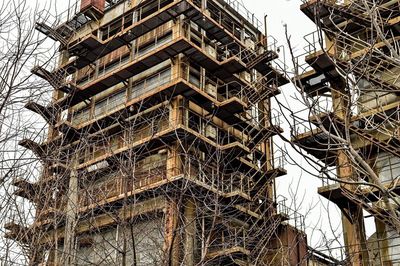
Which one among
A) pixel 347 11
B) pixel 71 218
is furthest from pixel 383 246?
pixel 71 218

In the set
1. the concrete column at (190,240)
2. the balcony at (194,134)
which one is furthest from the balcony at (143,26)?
the concrete column at (190,240)

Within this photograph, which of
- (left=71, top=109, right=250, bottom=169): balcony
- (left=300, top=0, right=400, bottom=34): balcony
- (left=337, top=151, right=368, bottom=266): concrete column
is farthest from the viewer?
(left=71, top=109, right=250, bottom=169): balcony

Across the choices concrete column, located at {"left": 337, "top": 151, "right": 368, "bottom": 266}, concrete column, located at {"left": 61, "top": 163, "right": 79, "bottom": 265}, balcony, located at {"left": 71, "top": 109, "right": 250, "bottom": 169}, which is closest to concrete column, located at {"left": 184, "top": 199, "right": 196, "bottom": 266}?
concrete column, located at {"left": 61, "top": 163, "right": 79, "bottom": 265}

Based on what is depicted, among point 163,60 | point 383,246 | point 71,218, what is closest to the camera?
point 71,218

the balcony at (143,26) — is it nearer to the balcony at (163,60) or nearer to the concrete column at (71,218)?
the balcony at (163,60)

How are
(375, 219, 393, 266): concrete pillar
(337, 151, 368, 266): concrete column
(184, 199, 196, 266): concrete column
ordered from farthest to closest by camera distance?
(375, 219, 393, 266): concrete pillar, (337, 151, 368, 266): concrete column, (184, 199, 196, 266): concrete column

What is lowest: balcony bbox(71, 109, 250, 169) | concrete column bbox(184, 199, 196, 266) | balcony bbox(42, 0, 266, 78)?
concrete column bbox(184, 199, 196, 266)

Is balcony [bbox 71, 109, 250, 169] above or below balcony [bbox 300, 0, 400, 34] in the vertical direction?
above

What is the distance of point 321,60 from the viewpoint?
28406 mm

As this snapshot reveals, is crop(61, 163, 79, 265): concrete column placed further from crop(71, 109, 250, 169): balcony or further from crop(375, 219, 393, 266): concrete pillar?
crop(375, 219, 393, 266): concrete pillar

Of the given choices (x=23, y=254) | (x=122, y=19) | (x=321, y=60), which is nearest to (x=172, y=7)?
(x=122, y=19)

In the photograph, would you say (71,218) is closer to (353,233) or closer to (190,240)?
(190,240)

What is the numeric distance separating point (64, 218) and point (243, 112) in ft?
74.2

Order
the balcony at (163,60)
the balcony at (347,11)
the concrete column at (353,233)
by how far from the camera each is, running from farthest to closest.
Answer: the balcony at (163,60) → the concrete column at (353,233) → the balcony at (347,11)
